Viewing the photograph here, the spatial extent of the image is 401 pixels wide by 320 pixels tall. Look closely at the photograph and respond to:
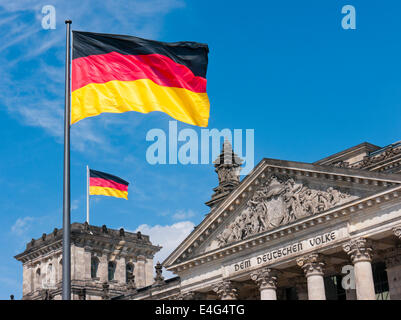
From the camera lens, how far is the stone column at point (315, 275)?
45156 mm

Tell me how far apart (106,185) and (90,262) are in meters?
17.6

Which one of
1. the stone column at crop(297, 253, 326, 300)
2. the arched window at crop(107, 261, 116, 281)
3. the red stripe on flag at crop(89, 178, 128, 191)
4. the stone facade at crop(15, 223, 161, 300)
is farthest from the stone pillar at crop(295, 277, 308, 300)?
the arched window at crop(107, 261, 116, 281)

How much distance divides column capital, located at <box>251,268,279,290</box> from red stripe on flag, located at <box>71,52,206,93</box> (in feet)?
82.2

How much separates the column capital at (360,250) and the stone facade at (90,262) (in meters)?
39.3

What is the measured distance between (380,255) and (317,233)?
175 inches

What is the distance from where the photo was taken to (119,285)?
278 ft

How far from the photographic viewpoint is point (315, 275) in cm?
4541

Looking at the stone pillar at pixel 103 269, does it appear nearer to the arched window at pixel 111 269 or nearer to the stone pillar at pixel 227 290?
the arched window at pixel 111 269

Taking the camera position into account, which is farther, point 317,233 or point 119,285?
point 119,285

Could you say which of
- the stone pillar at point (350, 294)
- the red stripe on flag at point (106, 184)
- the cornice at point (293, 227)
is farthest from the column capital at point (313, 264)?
the red stripe on flag at point (106, 184)

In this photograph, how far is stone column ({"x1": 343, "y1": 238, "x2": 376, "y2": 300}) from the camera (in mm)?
42469
